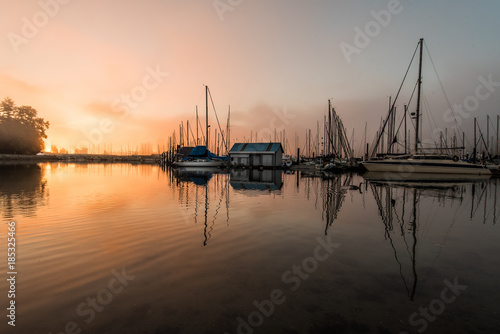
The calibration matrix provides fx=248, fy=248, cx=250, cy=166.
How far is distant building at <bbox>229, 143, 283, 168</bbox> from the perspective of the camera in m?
56.9

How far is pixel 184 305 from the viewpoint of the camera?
4125 mm

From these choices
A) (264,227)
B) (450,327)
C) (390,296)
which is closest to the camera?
(450,327)

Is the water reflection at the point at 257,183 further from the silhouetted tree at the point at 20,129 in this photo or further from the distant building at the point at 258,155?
the silhouetted tree at the point at 20,129

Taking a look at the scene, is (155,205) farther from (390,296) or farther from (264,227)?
(390,296)

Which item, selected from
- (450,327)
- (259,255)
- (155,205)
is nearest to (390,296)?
(450,327)

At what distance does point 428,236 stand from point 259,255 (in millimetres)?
6089

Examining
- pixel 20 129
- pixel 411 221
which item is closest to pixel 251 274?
pixel 411 221

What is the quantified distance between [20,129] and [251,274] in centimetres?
11711

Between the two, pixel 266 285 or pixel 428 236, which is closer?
pixel 266 285

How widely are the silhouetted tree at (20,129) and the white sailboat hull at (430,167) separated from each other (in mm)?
113438
